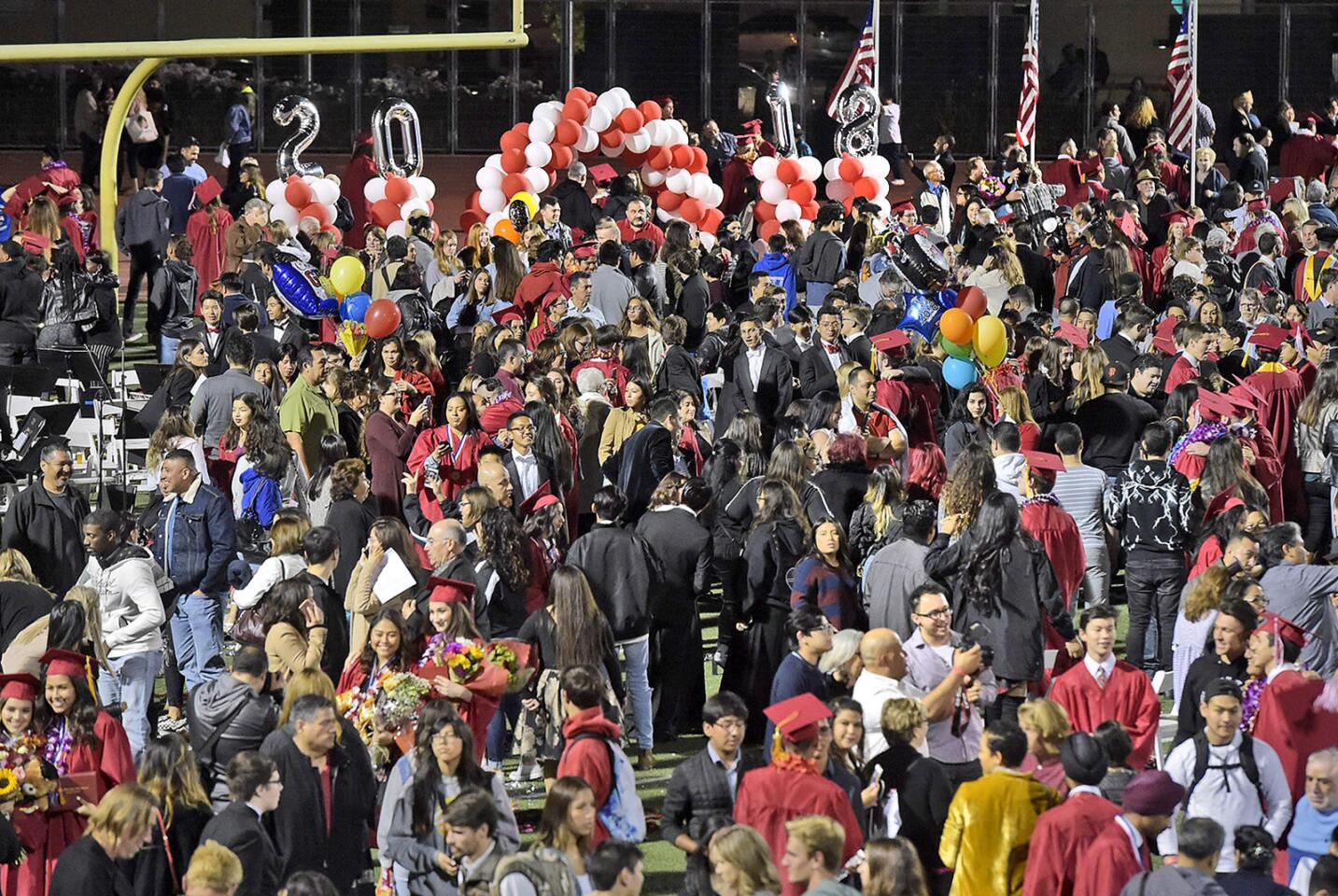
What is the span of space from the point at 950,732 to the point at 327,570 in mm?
3097

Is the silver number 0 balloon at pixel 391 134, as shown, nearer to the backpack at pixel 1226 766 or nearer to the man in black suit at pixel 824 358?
the man in black suit at pixel 824 358

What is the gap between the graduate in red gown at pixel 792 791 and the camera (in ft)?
24.3

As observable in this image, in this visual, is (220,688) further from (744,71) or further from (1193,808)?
(744,71)

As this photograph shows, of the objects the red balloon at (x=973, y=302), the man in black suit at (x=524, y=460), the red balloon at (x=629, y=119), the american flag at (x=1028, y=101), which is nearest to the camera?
the man in black suit at (x=524, y=460)

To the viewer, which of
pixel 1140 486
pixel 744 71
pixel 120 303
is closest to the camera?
pixel 1140 486

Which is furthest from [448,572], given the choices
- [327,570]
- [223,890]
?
[223,890]

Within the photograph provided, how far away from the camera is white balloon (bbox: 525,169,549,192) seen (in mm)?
21109

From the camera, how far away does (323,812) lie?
7.78 m

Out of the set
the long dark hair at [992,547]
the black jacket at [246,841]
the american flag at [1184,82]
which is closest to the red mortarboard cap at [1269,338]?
the long dark hair at [992,547]

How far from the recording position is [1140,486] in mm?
11695

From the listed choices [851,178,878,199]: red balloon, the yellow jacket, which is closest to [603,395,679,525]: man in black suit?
the yellow jacket

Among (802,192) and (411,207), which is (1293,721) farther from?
(802,192)

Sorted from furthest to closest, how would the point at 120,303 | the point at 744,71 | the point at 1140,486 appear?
1. the point at 744,71
2. the point at 120,303
3. the point at 1140,486

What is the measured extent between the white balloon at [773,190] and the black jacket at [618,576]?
12213 millimetres
